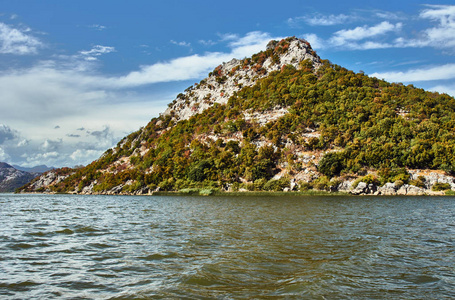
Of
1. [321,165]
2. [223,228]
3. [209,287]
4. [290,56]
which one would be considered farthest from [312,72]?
Answer: [209,287]

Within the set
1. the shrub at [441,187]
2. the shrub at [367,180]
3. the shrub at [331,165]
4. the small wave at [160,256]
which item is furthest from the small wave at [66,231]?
the shrub at [441,187]

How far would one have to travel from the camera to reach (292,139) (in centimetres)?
10681

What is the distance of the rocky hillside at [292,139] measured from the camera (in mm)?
82562

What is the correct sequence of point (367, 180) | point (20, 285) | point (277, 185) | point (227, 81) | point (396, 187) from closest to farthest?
point (20, 285), point (396, 187), point (367, 180), point (277, 185), point (227, 81)

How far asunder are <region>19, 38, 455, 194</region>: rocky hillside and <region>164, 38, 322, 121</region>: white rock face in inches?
32.2

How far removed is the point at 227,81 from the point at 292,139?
84477mm

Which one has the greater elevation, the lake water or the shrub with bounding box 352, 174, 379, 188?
the shrub with bounding box 352, 174, 379, 188

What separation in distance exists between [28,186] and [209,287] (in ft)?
695

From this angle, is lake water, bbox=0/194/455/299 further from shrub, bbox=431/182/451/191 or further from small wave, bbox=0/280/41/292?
shrub, bbox=431/182/451/191

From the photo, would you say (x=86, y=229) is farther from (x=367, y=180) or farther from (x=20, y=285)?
(x=367, y=180)

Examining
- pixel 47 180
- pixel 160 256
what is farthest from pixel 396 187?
pixel 47 180

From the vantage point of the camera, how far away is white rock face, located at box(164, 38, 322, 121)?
6393 inches

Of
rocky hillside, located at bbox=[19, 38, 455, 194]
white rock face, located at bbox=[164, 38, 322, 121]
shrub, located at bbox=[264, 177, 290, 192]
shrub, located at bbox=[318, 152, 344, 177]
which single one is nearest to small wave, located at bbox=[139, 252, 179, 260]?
rocky hillside, located at bbox=[19, 38, 455, 194]

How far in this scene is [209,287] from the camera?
9.23 metres
